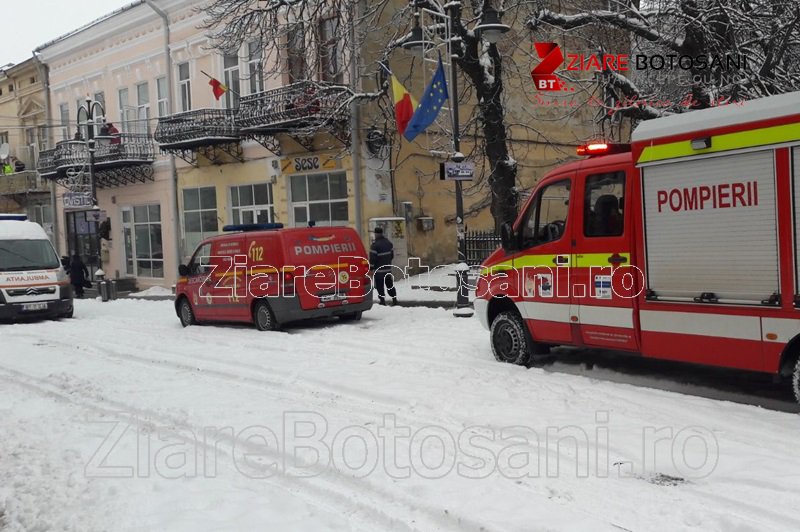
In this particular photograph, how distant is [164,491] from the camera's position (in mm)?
5375

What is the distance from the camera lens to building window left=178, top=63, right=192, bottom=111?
87.0ft

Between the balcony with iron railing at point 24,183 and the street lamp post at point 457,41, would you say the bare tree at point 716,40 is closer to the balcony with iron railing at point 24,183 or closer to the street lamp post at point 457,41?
the street lamp post at point 457,41

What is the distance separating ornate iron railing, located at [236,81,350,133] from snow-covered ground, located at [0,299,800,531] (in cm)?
1072

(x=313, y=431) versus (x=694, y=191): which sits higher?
(x=694, y=191)

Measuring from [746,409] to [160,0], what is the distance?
25.7 metres

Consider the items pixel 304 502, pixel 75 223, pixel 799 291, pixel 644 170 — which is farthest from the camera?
pixel 75 223

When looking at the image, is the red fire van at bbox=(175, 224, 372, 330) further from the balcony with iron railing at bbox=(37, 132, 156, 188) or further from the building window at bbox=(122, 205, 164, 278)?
the building window at bbox=(122, 205, 164, 278)

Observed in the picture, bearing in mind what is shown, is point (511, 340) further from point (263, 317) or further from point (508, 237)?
point (263, 317)

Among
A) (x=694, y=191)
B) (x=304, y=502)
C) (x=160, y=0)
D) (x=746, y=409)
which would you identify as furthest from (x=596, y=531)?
(x=160, y=0)

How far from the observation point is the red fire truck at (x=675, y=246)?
261 inches

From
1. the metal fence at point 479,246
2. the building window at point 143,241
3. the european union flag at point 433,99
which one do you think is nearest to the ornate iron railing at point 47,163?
the building window at point 143,241

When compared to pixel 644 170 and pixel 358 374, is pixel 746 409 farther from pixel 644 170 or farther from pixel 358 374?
pixel 358 374

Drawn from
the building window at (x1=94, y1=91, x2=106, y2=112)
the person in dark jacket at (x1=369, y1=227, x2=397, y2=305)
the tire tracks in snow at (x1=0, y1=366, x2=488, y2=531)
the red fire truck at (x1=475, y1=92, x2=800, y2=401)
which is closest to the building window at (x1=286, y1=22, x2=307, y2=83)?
the person in dark jacket at (x1=369, y1=227, x2=397, y2=305)

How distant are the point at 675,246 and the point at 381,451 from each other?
3.69 m
